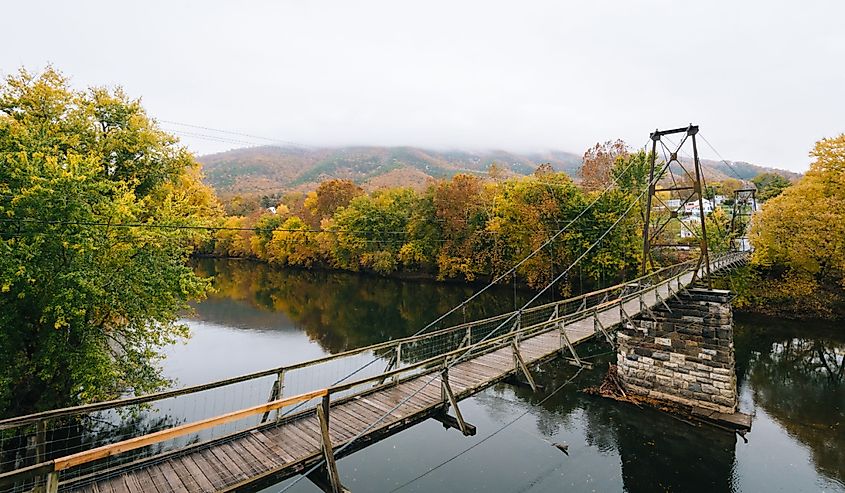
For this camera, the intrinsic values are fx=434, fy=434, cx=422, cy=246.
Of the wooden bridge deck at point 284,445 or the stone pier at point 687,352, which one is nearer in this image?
the wooden bridge deck at point 284,445

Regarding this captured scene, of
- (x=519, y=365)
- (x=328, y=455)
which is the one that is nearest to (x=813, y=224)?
(x=519, y=365)

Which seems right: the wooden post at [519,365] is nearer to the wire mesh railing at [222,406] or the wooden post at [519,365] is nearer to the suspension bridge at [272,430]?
the suspension bridge at [272,430]

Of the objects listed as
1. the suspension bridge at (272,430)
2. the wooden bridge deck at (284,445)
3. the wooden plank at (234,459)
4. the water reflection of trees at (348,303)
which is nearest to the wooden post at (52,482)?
the suspension bridge at (272,430)

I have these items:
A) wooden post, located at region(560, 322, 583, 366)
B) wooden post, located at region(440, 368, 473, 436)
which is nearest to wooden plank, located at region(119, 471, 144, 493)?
wooden post, located at region(440, 368, 473, 436)

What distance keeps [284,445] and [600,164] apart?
30503 millimetres

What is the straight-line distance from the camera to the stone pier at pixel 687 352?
12.0 meters

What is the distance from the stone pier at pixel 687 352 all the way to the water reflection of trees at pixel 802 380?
186 centimetres

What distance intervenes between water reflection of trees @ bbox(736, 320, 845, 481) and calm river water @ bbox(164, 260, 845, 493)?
0.14 ft

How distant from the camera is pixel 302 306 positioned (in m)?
28.9

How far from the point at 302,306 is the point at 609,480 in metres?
22.7

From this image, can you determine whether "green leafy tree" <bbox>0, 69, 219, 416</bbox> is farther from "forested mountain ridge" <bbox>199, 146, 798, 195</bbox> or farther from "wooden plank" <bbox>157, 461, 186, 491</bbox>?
"forested mountain ridge" <bbox>199, 146, 798, 195</bbox>

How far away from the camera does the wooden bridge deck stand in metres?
4.57

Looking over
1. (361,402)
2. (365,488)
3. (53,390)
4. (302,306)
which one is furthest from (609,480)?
(302,306)

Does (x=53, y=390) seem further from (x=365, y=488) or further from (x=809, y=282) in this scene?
(x=809, y=282)
